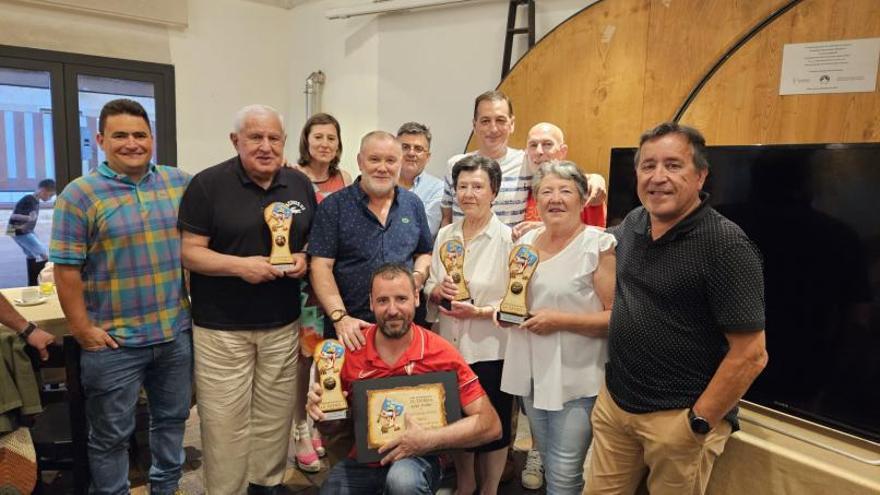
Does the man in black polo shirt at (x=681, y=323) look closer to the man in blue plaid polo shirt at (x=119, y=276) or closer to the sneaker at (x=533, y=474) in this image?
the sneaker at (x=533, y=474)

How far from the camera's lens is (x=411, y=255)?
2303 mm

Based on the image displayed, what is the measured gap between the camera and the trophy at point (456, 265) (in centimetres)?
209

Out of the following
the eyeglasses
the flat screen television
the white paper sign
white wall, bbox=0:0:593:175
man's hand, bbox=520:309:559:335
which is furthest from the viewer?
white wall, bbox=0:0:593:175

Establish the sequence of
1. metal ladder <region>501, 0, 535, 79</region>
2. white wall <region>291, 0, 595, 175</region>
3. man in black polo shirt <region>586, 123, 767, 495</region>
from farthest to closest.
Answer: white wall <region>291, 0, 595, 175</region> → metal ladder <region>501, 0, 535, 79</region> → man in black polo shirt <region>586, 123, 767, 495</region>

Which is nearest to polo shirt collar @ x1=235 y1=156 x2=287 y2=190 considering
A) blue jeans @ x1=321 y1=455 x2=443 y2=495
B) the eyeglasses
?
the eyeglasses

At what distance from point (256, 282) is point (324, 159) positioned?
1.01 meters

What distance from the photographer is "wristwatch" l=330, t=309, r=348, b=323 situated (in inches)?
82.1

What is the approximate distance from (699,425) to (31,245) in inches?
225

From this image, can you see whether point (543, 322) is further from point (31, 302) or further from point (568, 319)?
point (31, 302)

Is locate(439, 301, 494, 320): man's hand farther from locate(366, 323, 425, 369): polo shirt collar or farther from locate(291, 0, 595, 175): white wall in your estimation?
locate(291, 0, 595, 175): white wall

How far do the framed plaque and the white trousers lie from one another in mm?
616

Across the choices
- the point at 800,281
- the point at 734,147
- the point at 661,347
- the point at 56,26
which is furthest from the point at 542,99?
the point at 56,26

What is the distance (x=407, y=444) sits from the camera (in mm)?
1808

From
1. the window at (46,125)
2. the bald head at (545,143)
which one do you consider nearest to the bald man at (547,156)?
the bald head at (545,143)
